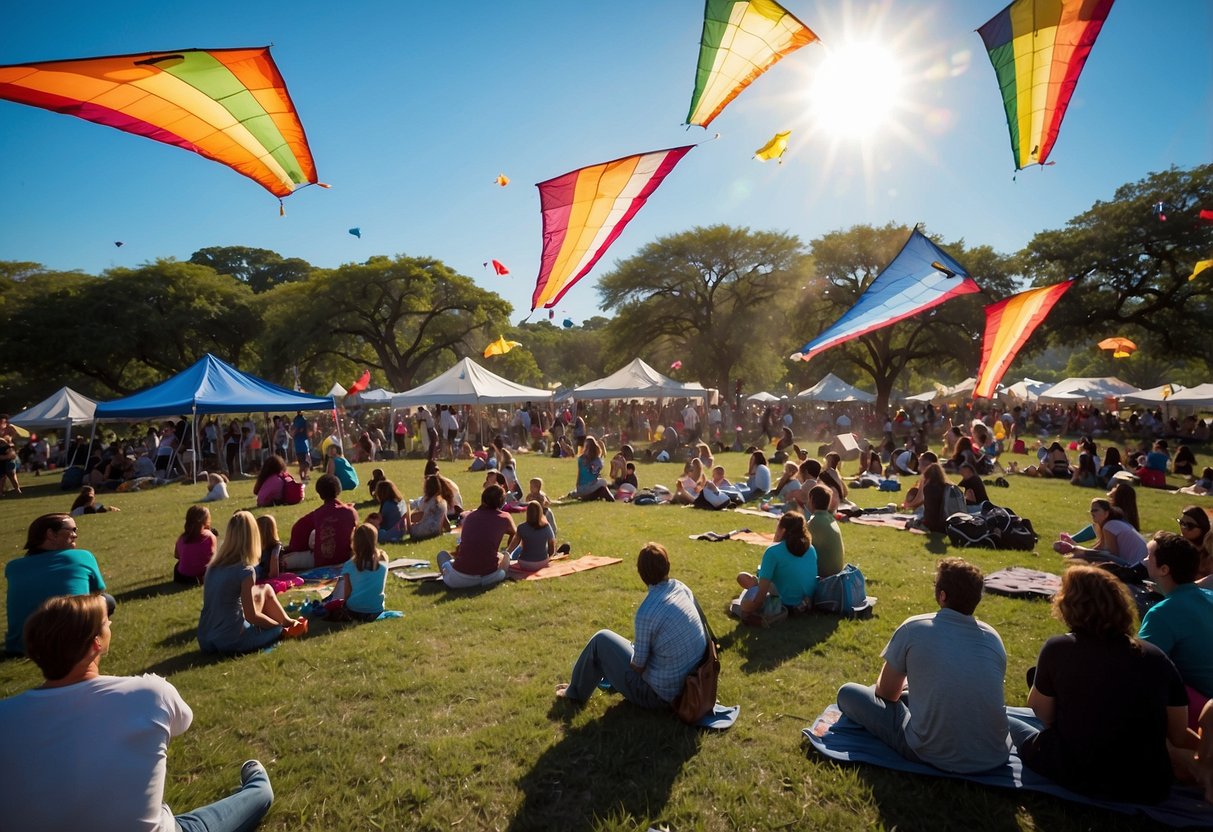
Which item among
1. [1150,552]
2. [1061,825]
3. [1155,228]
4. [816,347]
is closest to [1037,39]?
[816,347]

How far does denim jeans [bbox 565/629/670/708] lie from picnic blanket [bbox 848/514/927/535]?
7288mm

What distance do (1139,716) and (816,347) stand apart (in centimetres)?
465

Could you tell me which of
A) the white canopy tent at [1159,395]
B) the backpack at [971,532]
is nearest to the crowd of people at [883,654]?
the backpack at [971,532]

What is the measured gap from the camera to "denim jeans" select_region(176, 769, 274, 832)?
9.23 feet

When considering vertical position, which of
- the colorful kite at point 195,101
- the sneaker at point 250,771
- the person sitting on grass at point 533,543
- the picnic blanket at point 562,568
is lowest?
the picnic blanket at point 562,568

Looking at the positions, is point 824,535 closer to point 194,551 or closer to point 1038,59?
point 1038,59

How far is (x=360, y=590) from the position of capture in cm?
617

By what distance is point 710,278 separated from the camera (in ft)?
131

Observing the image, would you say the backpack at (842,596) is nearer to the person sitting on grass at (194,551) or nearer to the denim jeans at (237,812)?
the denim jeans at (237,812)

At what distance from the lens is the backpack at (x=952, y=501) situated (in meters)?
9.63

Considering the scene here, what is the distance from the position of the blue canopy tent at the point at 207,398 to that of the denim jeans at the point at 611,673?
15.1 m

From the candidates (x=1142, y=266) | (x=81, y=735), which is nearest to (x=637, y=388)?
(x=81, y=735)

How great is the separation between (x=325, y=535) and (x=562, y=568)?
3054 millimetres

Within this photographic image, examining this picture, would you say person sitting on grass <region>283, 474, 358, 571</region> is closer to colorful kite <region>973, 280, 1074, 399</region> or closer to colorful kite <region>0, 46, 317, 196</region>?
colorful kite <region>0, 46, 317, 196</region>
